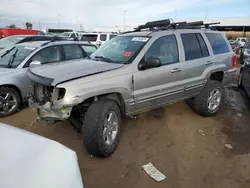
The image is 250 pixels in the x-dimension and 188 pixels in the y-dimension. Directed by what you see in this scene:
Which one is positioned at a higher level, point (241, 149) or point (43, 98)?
point (43, 98)

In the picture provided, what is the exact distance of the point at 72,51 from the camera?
647cm

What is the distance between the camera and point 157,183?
9.64ft

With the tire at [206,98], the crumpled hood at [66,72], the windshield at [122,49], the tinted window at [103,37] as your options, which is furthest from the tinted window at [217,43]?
the tinted window at [103,37]

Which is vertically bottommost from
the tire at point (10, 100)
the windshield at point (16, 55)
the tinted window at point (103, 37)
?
the tire at point (10, 100)

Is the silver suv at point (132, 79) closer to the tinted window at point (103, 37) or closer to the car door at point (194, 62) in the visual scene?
the car door at point (194, 62)

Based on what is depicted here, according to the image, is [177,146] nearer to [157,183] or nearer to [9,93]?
[157,183]

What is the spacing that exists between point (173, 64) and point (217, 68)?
1.42m

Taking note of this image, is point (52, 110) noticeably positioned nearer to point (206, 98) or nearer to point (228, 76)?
point (206, 98)

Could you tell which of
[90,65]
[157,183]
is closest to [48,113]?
[90,65]

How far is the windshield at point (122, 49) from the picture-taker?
389 cm

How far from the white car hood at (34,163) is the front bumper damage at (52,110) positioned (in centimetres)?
124

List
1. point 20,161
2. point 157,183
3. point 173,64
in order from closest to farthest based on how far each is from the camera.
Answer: point 20,161, point 157,183, point 173,64

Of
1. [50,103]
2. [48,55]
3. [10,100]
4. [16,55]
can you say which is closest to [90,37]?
[48,55]

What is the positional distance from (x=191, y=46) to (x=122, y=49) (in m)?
1.53
